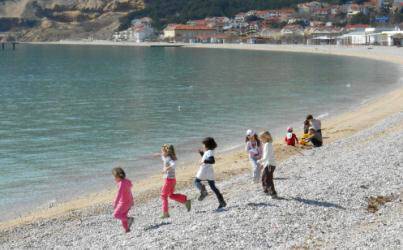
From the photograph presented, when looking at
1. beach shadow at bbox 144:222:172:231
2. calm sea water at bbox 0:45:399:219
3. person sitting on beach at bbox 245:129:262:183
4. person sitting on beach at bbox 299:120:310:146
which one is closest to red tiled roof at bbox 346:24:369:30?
calm sea water at bbox 0:45:399:219

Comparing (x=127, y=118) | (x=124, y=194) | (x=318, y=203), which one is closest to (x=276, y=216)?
(x=318, y=203)

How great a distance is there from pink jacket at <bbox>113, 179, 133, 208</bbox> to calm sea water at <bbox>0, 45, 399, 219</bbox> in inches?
201

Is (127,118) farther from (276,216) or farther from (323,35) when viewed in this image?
(323,35)

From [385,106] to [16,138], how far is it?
18311mm

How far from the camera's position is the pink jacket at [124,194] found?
11430 mm

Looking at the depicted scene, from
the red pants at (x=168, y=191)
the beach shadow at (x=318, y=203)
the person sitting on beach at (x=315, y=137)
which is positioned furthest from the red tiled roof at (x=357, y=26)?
the red pants at (x=168, y=191)

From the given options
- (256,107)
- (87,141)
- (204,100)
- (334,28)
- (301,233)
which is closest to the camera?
(301,233)

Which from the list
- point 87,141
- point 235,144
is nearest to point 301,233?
point 235,144

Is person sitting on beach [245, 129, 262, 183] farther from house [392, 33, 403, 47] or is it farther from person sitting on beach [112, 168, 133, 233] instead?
house [392, 33, 403, 47]

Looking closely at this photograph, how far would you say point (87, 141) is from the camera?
26.4 m

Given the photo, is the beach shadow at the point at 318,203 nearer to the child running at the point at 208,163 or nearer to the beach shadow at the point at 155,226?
the child running at the point at 208,163

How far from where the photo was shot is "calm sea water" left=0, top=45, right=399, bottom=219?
19922mm

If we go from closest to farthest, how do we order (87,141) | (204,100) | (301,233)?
(301,233), (87,141), (204,100)

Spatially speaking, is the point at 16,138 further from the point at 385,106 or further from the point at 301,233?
the point at 301,233
